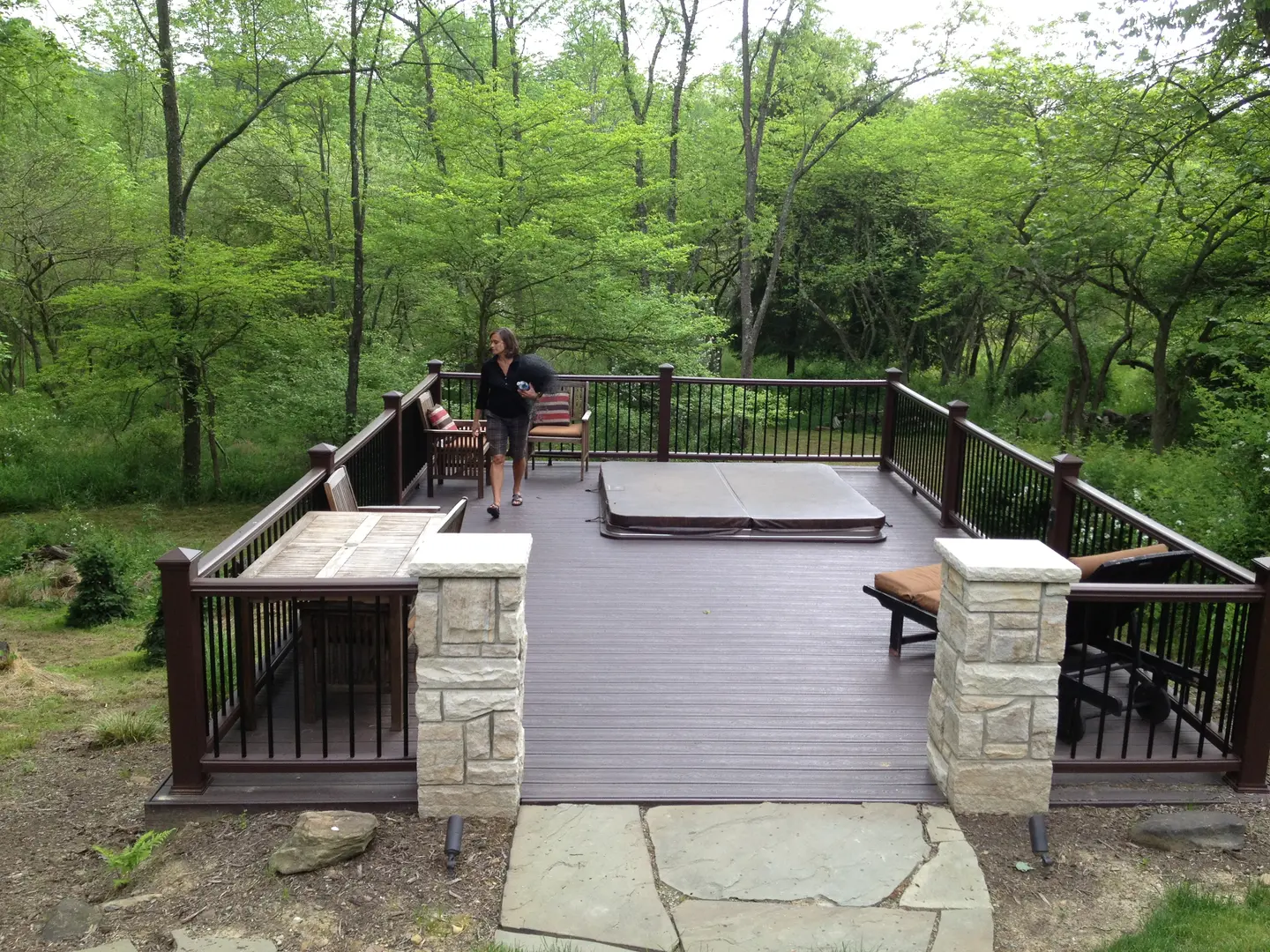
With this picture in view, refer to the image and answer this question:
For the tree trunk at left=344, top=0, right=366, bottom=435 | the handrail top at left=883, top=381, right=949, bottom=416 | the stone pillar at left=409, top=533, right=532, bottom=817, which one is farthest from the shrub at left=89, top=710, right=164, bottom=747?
the tree trunk at left=344, top=0, right=366, bottom=435

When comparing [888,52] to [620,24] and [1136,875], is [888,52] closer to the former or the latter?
[620,24]

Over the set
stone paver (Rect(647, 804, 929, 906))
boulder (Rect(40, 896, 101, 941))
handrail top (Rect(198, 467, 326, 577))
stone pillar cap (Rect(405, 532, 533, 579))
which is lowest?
boulder (Rect(40, 896, 101, 941))

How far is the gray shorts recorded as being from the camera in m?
7.85

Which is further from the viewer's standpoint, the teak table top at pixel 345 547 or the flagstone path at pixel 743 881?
the teak table top at pixel 345 547

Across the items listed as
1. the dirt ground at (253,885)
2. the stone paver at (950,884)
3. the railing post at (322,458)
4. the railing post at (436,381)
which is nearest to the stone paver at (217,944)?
the dirt ground at (253,885)

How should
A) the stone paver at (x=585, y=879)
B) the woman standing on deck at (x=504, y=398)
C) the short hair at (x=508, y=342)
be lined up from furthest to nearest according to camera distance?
1. the woman standing on deck at (x=504, y=398)
2. the short hair at (x=508, y=342)
3. the stone paver at (x=585, y=879)

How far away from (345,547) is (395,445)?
10.5 feet

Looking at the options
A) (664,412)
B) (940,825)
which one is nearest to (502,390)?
(664,412)

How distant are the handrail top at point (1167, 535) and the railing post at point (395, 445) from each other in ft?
15.3

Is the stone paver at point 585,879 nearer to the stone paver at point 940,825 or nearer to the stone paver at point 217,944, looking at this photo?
the stone paver at point 217,944

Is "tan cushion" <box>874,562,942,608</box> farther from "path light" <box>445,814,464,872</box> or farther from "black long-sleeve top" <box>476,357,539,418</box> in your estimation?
"black long-sleeve top" <box>476,357,539,418</box>

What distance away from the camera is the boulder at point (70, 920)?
3279mm

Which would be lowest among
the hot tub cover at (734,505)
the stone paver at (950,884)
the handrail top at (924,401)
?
the stone paver at (950,884)

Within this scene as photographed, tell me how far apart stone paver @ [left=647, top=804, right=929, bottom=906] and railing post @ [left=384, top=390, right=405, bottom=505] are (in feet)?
15.6
